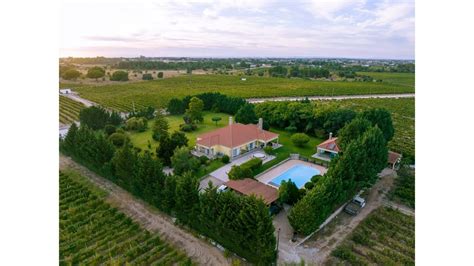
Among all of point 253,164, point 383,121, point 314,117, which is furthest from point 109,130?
point 383,121

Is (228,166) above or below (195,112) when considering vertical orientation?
below

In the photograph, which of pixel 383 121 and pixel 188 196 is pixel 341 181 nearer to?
pixel 188 196

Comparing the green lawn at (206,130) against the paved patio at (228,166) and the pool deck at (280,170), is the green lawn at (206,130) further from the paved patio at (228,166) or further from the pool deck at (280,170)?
the pool deck at (280,170)

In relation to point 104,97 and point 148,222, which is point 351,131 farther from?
point 104,97

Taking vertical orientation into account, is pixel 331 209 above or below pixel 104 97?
below

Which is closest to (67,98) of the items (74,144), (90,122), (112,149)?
(90,122)

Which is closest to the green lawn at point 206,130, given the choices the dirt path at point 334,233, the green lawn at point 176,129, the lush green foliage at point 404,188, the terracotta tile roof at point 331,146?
the green lawn at point 176,129
